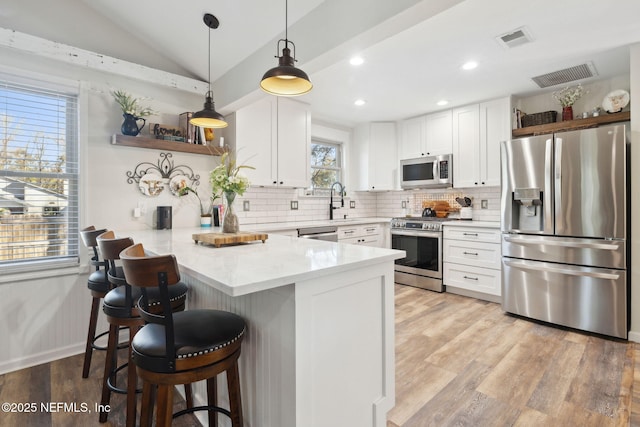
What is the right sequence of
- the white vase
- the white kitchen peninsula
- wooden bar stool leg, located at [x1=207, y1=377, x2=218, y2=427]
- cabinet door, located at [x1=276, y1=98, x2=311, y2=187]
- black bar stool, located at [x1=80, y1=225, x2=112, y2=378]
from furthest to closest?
cabinet door, located at [x1=276, y1=98, x2=311, y2=187] < the white vase < black bar stool, located at [x1=80, y1=225, x2=112, y2=378] < wooden bar stool leg, located at [x1=207, y1=377, x2=218, y2=427] < the white kitchen peninsula

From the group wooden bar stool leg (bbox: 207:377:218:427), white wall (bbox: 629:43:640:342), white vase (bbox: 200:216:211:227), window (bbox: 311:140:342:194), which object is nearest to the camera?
wooden bar stool leg (bbox: 207:377:218:427)

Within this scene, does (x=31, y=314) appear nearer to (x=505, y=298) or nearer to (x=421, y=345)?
(x=421, y=345)

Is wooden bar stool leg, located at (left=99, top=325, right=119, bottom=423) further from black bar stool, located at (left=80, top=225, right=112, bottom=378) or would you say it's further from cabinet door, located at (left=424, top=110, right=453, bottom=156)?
cabinet door, located at (left=424, top=110, right=453, bottom=156)

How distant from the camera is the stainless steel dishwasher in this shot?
11.4 ft

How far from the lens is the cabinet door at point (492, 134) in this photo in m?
3.72

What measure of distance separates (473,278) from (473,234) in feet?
1.74

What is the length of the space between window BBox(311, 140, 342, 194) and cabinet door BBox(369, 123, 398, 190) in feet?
1.76

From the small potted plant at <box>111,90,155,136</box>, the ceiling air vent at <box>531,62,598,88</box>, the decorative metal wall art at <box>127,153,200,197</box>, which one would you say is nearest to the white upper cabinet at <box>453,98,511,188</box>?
the ceiling air vent at <box>531,62,598,88</box>

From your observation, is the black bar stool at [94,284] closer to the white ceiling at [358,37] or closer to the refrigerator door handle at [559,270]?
the white ceiling at [358,37]

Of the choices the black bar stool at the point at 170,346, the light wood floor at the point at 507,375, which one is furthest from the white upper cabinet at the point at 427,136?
the black bar stool at the point at 170,346

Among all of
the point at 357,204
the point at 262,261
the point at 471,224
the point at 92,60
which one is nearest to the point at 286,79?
the point at 262,261

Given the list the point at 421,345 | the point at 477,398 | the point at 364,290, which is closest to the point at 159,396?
the point at 364,290

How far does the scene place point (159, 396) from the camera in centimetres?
111

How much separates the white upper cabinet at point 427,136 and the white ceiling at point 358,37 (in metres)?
0.71
